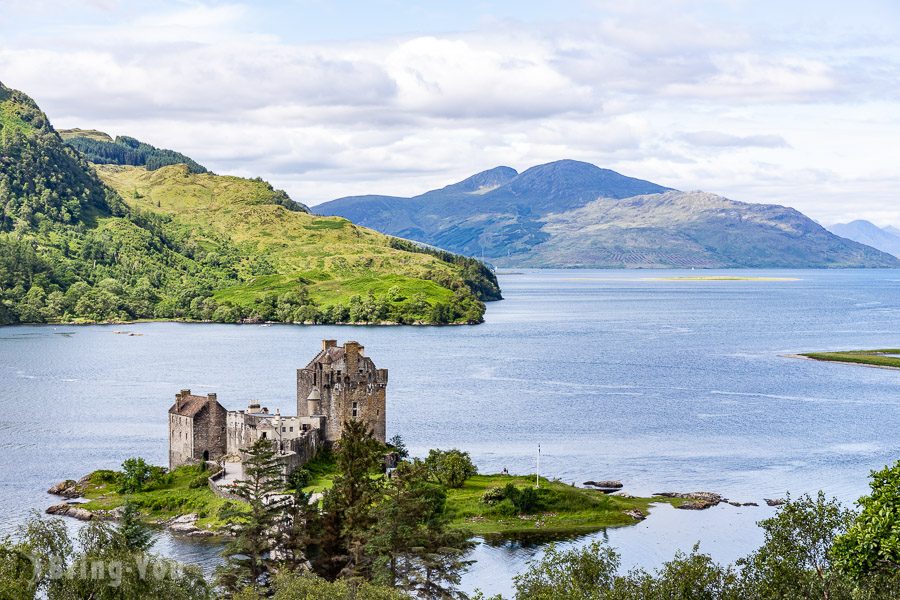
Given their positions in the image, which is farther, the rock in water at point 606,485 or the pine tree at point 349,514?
the rock in water at point 606,485

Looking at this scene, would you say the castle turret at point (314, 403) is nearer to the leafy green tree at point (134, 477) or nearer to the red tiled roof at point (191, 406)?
the red tiled roof at point (191, 406)

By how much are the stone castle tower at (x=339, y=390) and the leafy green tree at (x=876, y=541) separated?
6118cm

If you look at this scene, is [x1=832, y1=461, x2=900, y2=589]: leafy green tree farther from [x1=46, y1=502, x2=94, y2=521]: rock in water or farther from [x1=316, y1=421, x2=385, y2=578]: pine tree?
[x1=46, y1=502, x2=94, y2=521]: rock in water

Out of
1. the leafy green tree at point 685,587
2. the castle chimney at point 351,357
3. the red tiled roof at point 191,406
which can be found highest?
the castle chimney at point 351,357

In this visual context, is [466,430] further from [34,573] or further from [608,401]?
[34,573]

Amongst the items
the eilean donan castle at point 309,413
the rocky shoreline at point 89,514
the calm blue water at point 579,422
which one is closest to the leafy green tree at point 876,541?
the calm blue water at point 579,422

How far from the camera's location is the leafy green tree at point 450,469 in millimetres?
99000

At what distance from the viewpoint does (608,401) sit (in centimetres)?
15525

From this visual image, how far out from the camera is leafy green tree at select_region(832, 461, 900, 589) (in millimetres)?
44031

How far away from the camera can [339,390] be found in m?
103

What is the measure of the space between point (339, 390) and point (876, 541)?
64.1 meters

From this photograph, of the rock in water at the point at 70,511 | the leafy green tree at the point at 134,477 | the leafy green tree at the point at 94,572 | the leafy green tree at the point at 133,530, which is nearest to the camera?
the leafy green tree at the point at 94,572

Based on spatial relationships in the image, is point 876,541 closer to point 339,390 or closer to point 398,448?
point 339,390

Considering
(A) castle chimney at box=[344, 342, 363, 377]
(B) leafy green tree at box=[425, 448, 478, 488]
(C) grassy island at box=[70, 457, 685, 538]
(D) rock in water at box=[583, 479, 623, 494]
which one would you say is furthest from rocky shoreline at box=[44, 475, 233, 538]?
(D) rock in water at box=[583, 479, 623, 494]
